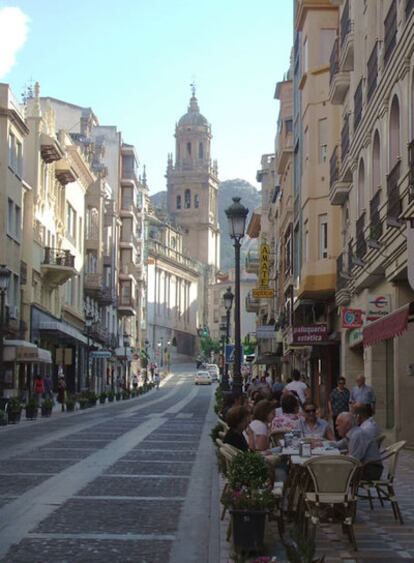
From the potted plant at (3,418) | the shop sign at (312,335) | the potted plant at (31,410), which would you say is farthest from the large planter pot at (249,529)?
the potted plant at (31,410)

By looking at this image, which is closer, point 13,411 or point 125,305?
point 13,411

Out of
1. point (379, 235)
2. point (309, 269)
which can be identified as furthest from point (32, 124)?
point (379, 235)

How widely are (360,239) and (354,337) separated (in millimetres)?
3546

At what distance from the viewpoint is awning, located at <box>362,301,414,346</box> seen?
1652 cm

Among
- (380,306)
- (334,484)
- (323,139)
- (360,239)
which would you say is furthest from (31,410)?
(334,484)

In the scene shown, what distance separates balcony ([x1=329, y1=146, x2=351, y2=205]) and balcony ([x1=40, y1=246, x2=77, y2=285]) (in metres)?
28.6

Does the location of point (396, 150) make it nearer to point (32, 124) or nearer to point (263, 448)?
point (263, 448)

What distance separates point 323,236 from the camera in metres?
35.2

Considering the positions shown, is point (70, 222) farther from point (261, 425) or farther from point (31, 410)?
point (261, 425)

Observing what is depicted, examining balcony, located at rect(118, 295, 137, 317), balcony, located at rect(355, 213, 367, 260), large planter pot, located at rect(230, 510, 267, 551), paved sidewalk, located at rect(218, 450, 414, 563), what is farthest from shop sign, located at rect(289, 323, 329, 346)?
balcony, located at rect(118, 295, 137, 317)

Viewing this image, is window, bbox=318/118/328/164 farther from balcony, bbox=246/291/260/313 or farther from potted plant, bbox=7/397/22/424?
balcony, bbox=246/291/260/313

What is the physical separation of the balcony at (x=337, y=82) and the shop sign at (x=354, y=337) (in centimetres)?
669

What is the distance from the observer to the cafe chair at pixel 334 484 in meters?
10.2

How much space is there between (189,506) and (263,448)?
1.45 m
